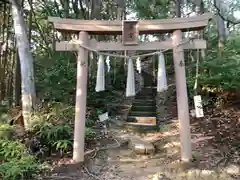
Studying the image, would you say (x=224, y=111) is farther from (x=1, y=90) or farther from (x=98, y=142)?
(x=1, y=90)

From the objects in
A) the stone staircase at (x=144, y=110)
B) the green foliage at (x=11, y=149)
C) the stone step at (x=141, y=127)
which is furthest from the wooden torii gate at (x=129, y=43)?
the stone staircase at (x=144, y=110)

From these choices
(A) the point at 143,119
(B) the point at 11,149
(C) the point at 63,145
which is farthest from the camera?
(A) the point at 143,119

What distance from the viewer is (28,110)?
6.25 m

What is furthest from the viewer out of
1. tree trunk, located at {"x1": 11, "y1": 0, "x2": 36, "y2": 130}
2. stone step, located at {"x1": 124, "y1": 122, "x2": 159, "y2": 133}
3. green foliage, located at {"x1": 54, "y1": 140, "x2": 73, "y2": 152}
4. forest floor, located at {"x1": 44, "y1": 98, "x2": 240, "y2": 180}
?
stone step, located at {"x1": 124, "y1": 122, "x2": 159, "y2": 133}

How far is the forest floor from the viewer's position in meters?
4.54

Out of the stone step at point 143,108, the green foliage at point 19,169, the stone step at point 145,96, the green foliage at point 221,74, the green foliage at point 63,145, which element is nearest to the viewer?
the green foliage at point 19,169

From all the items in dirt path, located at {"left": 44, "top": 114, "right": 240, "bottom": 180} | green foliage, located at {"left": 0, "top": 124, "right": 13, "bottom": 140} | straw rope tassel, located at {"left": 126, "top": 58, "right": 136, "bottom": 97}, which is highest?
straw rope tassel, located at {"left": 126, "top": 58, "right": 136, "bottom": 97}

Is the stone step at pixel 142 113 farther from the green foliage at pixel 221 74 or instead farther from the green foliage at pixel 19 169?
the green foliage at pixel 19 169

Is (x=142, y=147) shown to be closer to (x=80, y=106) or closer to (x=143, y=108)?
(x=80, y=106)

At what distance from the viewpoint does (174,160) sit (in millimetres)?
5109

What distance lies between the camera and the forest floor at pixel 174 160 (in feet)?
14.9

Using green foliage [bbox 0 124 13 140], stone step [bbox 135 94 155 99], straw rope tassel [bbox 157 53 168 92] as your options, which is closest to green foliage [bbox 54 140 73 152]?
green foliage [bbox 0 124 13 140]

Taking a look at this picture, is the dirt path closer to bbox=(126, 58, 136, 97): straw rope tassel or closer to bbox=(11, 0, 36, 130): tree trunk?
bbox=(126, 58, 136, 97): straw rope tassel

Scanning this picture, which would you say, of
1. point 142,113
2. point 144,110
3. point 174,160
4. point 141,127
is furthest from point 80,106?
point 144,110
